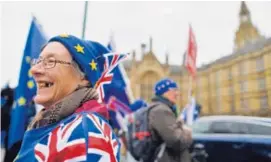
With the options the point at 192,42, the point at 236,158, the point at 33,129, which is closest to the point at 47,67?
the point at 33,129

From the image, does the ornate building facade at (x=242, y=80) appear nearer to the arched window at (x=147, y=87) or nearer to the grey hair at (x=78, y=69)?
the grey hair at (x=78, y=69)

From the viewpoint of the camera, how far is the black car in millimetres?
2236

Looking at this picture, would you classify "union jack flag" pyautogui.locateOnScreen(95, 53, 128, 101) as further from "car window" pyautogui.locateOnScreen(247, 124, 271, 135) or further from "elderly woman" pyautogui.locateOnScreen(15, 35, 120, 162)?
"car window" pyautogui.locateOnScreen(247, 124, 271, 135)

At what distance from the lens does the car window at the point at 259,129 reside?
7.10ft

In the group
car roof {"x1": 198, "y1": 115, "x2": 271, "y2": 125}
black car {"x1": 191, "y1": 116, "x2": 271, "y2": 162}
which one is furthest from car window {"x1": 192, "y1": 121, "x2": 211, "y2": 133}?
car roof {"x1": 198, "y1": 115, "x2": 271, "y2": 125}

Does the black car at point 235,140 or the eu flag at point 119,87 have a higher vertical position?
the eu flag at point 119,87

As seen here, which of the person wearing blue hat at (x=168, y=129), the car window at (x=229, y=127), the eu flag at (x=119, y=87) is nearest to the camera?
the car window at (x=229, y=127)

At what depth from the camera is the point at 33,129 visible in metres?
1.30

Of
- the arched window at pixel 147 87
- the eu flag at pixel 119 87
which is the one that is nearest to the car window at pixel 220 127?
the arched window at pixel 147 87

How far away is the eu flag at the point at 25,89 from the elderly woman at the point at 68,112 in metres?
2.26

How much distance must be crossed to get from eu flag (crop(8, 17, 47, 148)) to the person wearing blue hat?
1499 millimetres

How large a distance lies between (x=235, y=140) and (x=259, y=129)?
423 mm

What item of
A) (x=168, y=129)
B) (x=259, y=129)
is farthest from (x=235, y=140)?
(x=168, y=129)

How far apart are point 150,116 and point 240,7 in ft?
4.81
